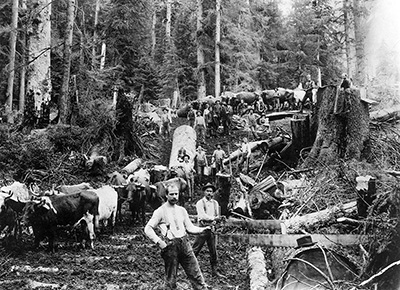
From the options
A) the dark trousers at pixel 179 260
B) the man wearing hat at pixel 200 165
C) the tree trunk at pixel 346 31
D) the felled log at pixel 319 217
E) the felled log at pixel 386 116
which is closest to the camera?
the dark trousers at pixel 179 260

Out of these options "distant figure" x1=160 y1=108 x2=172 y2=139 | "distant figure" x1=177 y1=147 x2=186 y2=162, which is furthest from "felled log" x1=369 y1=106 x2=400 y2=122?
"distant figure" x1=160 y1=108 x2=172 y2=139

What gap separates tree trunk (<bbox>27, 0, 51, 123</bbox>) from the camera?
19.5 m

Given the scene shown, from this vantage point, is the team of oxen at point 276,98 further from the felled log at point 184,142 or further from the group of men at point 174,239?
the group of men at point 174,239

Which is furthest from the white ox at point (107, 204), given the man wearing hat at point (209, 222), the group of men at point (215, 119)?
the group of men at point (215, 119)

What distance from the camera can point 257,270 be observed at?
8734mm

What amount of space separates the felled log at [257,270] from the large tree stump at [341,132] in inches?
159

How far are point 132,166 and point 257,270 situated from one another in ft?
34.4

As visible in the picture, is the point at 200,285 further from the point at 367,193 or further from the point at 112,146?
the point at 112,146

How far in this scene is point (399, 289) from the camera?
16.5ft

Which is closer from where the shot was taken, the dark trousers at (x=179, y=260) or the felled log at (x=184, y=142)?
the dark trousers at (x=179, y=260)

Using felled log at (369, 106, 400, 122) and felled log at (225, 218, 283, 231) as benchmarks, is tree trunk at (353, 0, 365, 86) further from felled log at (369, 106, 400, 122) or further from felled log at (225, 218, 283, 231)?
felled log at (225, 218, 283, 231)

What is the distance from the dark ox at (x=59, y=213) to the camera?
10.5 meters

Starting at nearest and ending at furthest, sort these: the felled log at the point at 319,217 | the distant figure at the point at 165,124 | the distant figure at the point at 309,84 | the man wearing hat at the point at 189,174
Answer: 1. the felled log at the point at 319,217
2. the man wearing hat at the point at 189,174
3. the distant figure at the point at 165,124
4. the distant figure at the point at 309,84

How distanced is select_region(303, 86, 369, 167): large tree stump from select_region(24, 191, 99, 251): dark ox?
20.5ft
